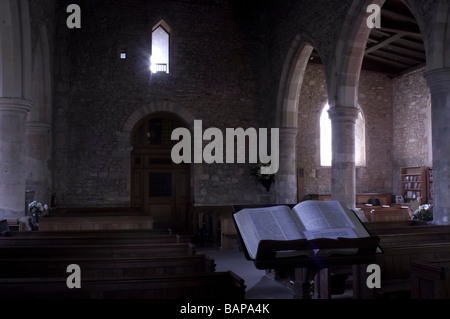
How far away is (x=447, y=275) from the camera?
9.36 feet

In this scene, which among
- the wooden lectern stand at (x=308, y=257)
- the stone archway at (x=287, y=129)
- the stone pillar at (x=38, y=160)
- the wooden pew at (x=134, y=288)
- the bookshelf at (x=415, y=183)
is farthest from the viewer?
the bookshelf at (x=415, y=183)

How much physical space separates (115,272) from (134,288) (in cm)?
73

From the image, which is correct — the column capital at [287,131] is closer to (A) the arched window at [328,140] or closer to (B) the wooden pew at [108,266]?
(A) the arched window at [328,140]

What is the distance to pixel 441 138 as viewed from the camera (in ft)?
20.2

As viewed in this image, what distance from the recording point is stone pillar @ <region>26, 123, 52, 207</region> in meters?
9.84

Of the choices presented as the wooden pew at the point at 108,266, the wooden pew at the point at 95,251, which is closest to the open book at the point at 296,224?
the wooden pew at the point at 108,266

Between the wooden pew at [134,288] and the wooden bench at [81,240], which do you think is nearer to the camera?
the wooden pew at [134,288]

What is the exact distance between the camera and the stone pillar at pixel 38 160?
984cm

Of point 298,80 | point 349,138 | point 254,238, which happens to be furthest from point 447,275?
point 298,80

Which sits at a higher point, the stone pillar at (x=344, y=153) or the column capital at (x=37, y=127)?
the column capital at (x=37, y=127)

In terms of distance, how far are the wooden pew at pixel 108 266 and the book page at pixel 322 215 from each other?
1234 millimetres

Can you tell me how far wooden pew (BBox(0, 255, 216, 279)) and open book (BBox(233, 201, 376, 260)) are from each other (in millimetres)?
1185

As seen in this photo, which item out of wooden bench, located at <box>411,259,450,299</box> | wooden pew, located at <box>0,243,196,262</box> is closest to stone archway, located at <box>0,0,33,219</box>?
wooden pew, located at <box>0,243,196,262</box>

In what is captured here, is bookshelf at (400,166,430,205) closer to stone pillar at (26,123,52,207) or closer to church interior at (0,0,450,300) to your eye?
church interior at (0,0,450,300)
